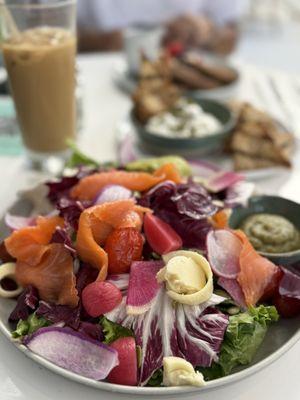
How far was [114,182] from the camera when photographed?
1307 millimetres

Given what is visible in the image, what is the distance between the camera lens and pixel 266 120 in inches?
77.3

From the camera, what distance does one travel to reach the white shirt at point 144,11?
4090mm

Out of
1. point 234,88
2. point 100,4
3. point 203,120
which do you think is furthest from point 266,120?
point 100,4

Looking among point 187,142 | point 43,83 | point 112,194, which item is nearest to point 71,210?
point 112,194

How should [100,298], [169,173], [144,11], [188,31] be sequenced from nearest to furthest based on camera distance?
[100,298], [169,173], [188,31], [144,11]

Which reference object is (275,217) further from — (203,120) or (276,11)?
(276,11)

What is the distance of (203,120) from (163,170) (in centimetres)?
68

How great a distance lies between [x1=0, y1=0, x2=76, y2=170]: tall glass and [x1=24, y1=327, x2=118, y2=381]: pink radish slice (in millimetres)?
930

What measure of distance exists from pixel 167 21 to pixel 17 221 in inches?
124

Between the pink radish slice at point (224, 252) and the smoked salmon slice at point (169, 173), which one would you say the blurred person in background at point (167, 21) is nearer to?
the smoked salmon slice at point (169, 173)

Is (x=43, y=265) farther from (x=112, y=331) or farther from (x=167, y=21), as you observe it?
(x=167, y=21)

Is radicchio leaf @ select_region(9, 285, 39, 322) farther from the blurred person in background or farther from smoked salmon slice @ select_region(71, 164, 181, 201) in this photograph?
the blurred person in background

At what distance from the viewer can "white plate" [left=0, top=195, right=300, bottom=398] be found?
88 cm

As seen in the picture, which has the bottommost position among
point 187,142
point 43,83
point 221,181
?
point 187,142
